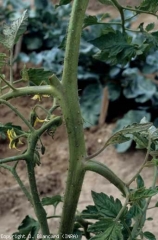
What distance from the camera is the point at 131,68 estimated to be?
2842 mm

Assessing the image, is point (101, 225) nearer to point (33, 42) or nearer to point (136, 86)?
point (136, 86)

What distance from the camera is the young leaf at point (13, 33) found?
2.80 feet

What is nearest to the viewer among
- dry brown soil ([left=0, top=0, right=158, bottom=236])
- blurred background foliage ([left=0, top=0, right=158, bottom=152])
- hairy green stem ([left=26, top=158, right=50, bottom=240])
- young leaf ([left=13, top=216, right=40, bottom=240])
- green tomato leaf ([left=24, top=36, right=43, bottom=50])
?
hairy green stem ([left=26, top=158, right=50, bottom=240])

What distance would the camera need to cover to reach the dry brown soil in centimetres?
194

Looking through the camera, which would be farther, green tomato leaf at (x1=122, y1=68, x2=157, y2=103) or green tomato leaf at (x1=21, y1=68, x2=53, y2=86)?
green tomato leaf at (x1=122, y1=68, x2=157, y2=103)

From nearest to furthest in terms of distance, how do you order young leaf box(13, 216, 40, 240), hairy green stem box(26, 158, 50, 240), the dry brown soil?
hairy green stem box(26, 158, 50, 240)
young leaf box(13, 216, 40, 240)
the dry brown soil

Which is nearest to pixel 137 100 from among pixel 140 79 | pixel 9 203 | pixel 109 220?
pixel 140 79

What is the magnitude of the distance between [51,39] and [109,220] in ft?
8.51

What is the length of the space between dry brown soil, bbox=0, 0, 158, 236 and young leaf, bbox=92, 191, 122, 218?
900 millimetres

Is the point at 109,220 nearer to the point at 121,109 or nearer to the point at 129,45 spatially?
the point at 129,45

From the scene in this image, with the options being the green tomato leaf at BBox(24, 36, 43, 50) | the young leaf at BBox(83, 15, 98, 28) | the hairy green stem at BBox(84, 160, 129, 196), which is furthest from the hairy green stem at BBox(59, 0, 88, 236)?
the green tomato leaf at BBox(24, 36, 43, 50)

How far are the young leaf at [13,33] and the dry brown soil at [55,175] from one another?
39.3 inches

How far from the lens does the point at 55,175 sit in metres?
2.25

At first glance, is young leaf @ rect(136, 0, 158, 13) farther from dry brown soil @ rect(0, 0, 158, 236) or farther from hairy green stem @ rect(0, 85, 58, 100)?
dry brown soil @ rect(0, 0, 158, 236)
